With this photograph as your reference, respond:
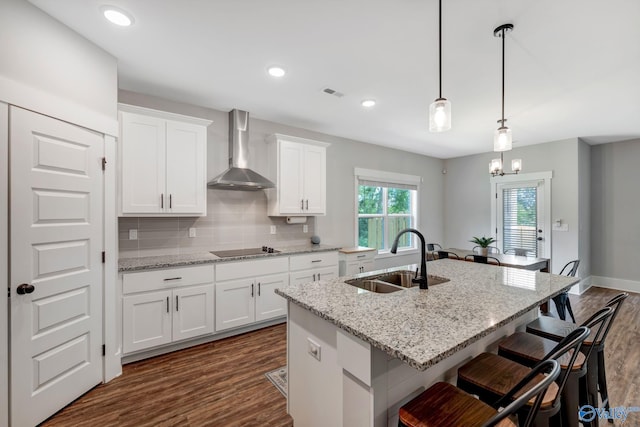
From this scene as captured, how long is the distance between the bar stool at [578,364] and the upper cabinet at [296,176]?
2.79 meters

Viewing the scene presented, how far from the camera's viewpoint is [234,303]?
3.15 metres

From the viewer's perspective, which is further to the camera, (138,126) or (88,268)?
(138,126)

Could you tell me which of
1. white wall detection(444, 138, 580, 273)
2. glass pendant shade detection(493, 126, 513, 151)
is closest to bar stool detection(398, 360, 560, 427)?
glass pendant shade detection(493, 126, 513, 151)

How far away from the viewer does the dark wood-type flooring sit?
6.37 ft

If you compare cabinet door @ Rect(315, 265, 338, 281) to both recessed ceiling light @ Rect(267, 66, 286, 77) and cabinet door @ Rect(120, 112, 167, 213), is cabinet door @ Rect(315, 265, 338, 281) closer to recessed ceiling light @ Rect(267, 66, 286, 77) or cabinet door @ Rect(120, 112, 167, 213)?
cabinet door @ Rect(120, 112, 167, 213)

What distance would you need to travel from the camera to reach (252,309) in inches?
129

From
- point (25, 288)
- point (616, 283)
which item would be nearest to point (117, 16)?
point (25, 288)

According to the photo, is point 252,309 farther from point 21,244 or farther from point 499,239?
point 499,239

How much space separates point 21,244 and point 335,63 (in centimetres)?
260

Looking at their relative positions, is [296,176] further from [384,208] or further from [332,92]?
[384,208]

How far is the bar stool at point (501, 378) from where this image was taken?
1.12 meters

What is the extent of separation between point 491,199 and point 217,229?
17.8 ft

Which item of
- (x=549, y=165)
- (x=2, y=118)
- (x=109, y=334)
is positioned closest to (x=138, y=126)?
(x=2, y=118)

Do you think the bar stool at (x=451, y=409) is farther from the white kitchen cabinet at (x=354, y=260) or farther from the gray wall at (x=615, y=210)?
the gray wall at (x=615, y=210)
